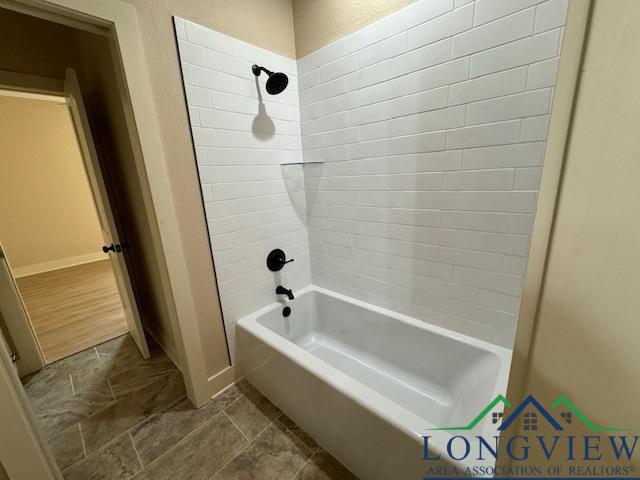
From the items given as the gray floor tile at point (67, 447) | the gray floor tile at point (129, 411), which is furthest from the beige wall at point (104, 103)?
the gray floor tile at point (67, 447)

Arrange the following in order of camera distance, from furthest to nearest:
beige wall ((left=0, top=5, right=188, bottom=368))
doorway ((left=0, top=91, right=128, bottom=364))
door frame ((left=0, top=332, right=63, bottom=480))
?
doorway ((left=0, top=91, right=128, bottom=364)) → beige wall ((left=0, top=5, right=188, bottom=368)) → door frame ((left=0, top=332, right=63, bottom=480))

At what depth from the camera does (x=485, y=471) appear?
762 mm

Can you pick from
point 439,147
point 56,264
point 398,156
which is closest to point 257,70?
point 398,156

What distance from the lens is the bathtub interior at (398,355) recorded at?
4.25 ft

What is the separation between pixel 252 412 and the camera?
Result: 4.89 feet

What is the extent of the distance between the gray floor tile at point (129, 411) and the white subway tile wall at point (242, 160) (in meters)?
0.51

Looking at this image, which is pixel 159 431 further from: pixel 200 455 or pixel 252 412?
pixel 252 412

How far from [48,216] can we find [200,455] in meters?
4.68

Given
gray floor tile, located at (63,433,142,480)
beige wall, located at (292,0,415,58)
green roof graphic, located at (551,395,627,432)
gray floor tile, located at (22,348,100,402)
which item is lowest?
gray floor tile, located at (63,433,142,480)

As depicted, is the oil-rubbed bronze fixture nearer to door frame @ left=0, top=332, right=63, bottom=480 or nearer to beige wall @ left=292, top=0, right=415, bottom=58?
door frame @ left=0, top=332, right=63, bottom=480

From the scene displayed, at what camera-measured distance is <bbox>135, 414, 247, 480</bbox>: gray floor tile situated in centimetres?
119

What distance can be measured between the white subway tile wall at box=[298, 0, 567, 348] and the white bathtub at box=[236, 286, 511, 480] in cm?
16

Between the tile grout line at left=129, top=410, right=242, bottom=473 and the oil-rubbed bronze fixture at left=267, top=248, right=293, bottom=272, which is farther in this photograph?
the oil-rubbed bronze fixture at left=267, top=248, right=293, bottom=272

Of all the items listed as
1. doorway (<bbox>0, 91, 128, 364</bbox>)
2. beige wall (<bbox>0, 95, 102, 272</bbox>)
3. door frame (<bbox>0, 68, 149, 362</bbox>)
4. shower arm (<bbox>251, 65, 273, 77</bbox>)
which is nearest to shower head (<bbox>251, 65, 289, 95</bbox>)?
shower arm (<bbox>251, 65, 273, 77</bbox>)
